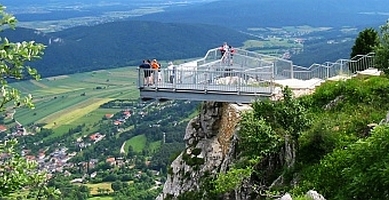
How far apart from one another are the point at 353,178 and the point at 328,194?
168cm

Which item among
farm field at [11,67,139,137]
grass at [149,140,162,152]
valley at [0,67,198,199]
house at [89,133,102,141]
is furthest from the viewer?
farm field at [11,67,139,137]

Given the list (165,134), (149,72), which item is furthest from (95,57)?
(149,72)

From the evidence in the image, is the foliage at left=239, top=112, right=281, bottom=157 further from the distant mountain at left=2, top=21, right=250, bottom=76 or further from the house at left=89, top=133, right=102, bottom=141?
the distant mountain at left=2, top=21, right=250, bottom=76

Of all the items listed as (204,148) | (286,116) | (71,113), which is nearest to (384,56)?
(286,116)

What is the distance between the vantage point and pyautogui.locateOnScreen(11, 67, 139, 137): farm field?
117 m

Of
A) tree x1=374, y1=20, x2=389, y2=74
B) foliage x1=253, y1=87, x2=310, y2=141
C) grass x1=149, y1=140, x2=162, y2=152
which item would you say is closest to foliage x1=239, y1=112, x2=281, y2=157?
foliage x1=253, y1=87, x2=310, y2=141

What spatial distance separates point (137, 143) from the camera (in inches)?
3703

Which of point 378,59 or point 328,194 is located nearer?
point 328,194

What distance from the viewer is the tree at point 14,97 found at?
285 inches

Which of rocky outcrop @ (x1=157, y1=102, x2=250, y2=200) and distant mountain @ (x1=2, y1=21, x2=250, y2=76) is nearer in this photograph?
rocky outcrop @ (x1=157, y1=102, x2=250, y2=200)

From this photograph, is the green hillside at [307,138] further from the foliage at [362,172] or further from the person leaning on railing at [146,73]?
the person leaning on railing at [146,73]

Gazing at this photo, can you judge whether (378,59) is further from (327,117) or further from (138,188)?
(138,188)

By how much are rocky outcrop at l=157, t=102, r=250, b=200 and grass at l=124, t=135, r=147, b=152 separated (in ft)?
222

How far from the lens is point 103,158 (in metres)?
88.3
